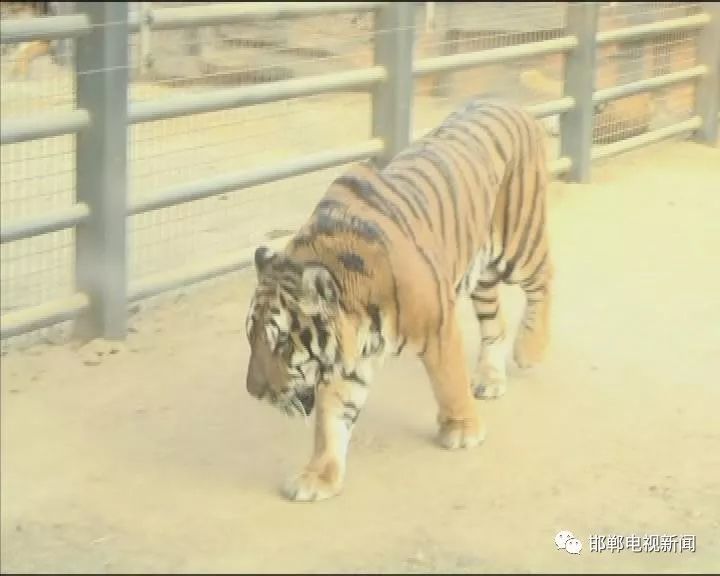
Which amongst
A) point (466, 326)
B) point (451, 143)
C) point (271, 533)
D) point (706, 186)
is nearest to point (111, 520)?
point (271, 533)

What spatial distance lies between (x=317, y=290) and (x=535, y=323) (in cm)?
110

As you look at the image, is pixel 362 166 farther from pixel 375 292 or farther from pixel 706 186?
pixel 706 186

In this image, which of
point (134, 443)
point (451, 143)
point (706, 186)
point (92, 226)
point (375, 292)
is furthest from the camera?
point (706, 186)

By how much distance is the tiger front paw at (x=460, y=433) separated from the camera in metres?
3.39

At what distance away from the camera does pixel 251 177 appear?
4.70m

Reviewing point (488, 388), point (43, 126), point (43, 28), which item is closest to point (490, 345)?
point (488, 388)

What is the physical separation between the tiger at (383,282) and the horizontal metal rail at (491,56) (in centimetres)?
174

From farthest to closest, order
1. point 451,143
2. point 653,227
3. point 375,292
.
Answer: point 653,227 < point 451,143 < point 375,292

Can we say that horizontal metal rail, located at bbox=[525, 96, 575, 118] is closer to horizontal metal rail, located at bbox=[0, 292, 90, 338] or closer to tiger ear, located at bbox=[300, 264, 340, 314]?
horizontal metal rail, located at bbox=[0, 292, 90, 338]

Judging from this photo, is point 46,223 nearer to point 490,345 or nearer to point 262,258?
point 262,258

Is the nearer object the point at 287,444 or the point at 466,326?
the point at 287,444

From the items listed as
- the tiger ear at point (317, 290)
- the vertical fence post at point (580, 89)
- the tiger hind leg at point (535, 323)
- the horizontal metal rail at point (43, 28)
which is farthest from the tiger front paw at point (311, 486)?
the vertical fence post at point (580, 89)

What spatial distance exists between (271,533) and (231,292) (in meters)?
1.82

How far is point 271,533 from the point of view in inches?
113
